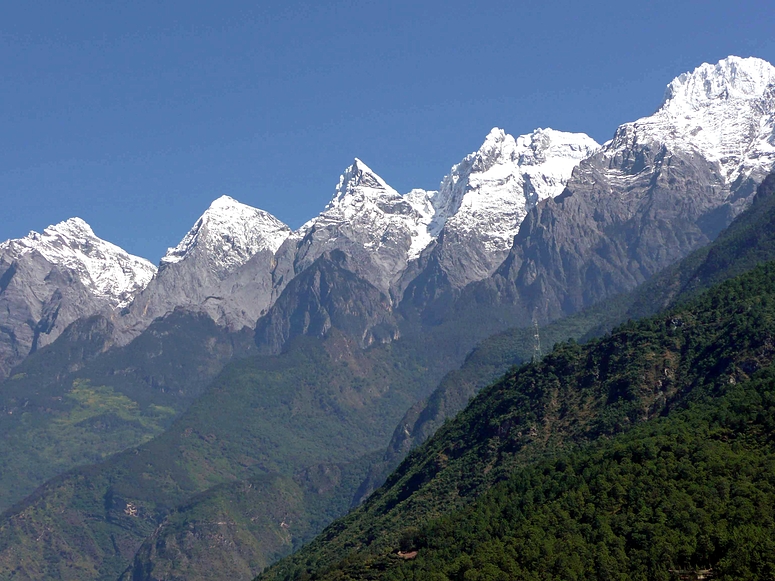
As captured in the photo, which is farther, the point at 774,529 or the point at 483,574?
the point at 483,574

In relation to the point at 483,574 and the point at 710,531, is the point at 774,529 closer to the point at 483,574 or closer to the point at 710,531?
the point at 710,531

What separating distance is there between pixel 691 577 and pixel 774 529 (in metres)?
13.2

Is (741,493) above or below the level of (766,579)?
above

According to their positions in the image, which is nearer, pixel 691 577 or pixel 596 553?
pixel 691 577

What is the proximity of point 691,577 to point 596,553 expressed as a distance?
16.9 m

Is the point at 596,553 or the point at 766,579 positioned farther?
the point at 596,553

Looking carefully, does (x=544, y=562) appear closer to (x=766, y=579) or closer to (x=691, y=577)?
(x=691, y=577)

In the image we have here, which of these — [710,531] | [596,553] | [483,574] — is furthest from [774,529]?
[483,574]

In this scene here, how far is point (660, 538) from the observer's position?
19038 cm

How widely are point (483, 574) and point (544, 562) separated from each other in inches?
369

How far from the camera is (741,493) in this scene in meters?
196

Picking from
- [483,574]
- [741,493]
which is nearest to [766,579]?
[741,493]

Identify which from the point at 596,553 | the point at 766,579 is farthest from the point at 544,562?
the point at 766,579

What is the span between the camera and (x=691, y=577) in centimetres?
18050
